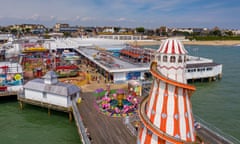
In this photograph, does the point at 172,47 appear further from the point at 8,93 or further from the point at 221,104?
the point at 8,93

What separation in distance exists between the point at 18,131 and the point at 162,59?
1774 cm

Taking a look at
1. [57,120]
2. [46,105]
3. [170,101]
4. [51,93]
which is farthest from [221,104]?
[170,101]

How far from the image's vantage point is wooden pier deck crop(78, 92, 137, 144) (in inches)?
571

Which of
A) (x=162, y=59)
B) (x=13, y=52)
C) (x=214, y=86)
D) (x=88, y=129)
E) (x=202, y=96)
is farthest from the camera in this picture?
(x=13, y=52)

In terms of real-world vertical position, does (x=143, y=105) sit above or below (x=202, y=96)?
above

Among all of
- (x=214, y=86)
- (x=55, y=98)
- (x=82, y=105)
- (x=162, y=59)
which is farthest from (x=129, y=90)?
(x=162, y=59)

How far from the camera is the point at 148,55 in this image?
44469 mm

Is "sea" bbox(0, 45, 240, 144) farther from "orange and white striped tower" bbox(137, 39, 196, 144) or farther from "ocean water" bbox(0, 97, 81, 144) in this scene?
"orange and white striped tower" bbox(137, 39, 196, 144)

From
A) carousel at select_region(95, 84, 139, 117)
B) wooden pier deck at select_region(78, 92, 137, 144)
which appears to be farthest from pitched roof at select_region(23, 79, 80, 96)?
carousel at select_region(95, 84, 139, 117)

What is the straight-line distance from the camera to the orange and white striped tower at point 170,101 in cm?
637

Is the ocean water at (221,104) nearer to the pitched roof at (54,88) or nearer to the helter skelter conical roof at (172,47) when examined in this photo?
the pitched roof at (54,88)

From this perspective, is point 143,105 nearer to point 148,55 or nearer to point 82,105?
point 82,105

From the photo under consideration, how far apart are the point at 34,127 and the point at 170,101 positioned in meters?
17.4

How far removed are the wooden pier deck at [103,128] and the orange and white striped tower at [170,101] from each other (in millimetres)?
8281
